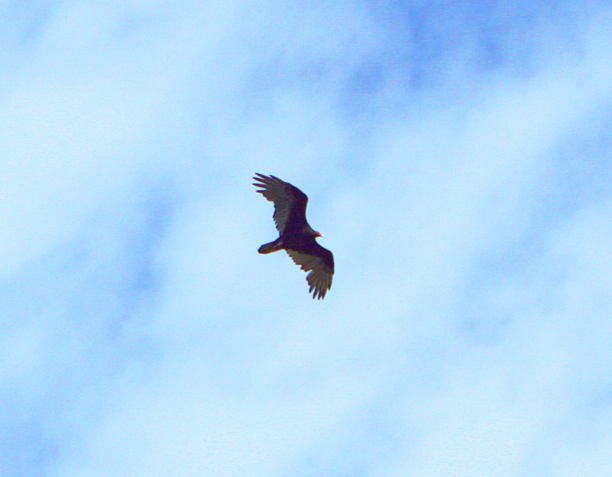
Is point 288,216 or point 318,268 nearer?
point 288,216

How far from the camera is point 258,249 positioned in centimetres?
3662

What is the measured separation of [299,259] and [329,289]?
1.57 m

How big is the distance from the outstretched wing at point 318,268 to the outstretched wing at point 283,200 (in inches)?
64.4

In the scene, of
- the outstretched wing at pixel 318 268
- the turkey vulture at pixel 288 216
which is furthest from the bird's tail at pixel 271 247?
the outstretched wing at pixel 318 268

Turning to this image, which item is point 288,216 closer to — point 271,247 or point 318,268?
point 271,247

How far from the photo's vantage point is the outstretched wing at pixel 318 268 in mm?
38406

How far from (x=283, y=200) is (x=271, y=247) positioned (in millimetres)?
1715

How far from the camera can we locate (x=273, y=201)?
3719 cm

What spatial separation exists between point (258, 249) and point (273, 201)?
1.84m

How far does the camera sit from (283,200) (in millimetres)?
37094

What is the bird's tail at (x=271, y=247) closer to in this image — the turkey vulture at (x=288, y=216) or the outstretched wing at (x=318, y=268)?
the turkey vulture at (x=288, y=216)

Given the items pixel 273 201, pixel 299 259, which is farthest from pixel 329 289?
pixel 273 201

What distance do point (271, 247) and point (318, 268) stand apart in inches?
101

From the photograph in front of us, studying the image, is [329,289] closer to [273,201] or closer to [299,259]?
[299,259]
